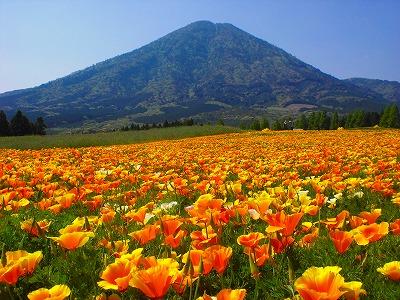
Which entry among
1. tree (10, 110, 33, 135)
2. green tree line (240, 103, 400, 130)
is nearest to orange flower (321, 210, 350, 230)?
green tree line (240, 103, 400, 130)

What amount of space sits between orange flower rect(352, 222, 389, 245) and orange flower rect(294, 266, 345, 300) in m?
0.83

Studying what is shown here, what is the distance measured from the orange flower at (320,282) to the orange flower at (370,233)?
0.83 m

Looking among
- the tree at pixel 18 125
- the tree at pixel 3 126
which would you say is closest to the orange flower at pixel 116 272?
the tree at pixel 3 126

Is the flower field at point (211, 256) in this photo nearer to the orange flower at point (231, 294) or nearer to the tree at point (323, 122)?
the orange flower at point (231, 294)

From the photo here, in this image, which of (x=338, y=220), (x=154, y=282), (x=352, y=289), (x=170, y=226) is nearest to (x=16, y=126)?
(x=170, y=226)

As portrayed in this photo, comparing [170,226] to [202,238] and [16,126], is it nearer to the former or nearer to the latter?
[202,238]

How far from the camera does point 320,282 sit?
198cm

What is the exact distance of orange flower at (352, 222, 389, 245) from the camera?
2779 millimetres

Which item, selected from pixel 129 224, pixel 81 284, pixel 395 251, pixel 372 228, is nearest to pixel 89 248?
pixel 81 284

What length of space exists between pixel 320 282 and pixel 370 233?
1101mm

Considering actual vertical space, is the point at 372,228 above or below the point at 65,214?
above

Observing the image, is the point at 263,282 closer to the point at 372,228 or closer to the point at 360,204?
the point at 372,228

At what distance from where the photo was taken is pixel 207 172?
29.6 ft

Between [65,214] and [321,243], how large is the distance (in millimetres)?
3367
